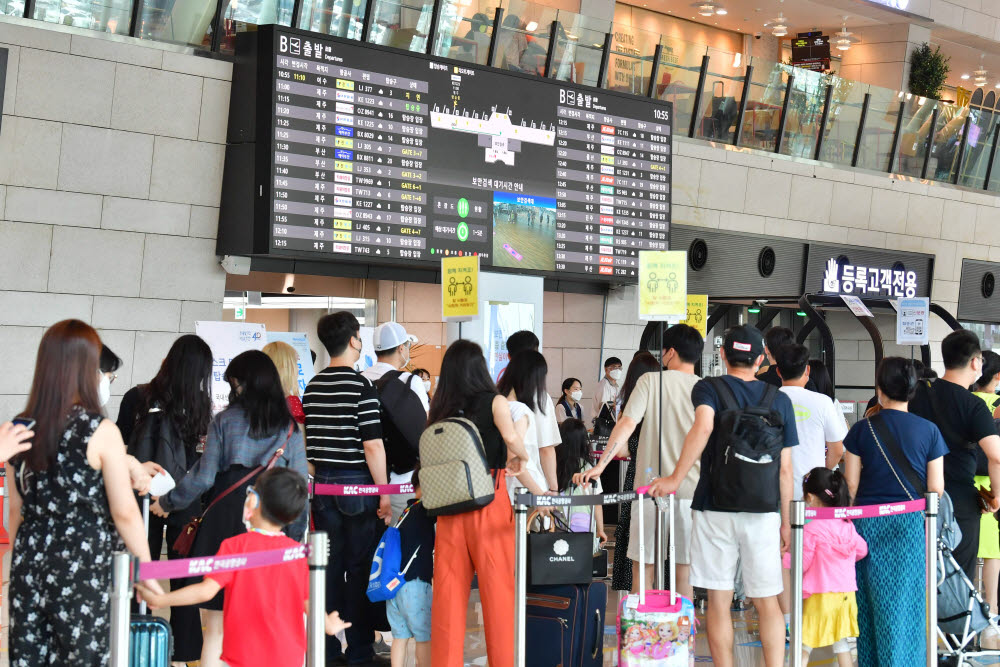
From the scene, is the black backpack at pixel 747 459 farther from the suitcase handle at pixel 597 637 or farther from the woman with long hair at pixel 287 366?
the woman with long hair at pixel 287 366

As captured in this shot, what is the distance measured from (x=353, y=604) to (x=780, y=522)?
6.76ft

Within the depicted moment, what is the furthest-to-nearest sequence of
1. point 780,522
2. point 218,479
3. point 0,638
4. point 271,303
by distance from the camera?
point 271,303 < point 0,638 < point 780,522 < point 218,479

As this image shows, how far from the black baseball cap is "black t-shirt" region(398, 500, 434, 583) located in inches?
60.8

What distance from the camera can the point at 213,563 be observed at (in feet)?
11.6

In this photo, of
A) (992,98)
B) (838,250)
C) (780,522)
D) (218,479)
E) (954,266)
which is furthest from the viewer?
(992,98)

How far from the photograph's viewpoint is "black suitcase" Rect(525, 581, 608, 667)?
5.17 m

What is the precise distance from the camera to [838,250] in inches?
593

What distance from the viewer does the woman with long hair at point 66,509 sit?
3621 mm

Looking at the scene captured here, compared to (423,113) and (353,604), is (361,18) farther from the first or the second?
(353,604)

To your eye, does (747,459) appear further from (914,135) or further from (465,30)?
(914,135)

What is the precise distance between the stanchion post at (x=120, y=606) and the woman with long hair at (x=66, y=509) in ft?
1.17

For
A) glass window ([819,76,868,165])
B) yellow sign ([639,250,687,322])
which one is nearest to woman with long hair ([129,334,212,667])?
yellow sign ([639,250,687,322])

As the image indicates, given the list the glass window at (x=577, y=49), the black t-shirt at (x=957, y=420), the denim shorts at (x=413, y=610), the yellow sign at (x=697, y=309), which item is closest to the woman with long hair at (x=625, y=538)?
the black t-shirt at (x=957, y=420)

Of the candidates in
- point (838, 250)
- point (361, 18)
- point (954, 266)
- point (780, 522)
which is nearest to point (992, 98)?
point (954, 266)
